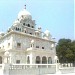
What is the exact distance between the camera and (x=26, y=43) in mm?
29969

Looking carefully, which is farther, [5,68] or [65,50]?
[65,50]

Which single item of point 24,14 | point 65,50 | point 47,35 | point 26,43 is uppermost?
point 24,14

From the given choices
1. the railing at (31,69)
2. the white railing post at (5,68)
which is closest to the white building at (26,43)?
the railing at (31,69)

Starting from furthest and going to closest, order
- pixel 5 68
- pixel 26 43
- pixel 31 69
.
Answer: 1. pixel 26 43
2. pixel 31 69
3. pixel 5 68

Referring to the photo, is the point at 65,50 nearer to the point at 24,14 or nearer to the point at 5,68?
the point at 24,14

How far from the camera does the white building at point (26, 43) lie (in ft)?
91.8

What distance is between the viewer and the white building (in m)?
28.0

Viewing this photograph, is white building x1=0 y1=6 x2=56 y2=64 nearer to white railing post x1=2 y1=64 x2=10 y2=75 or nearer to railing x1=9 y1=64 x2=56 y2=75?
railing x1=9 y1=64 x2=56 y2=75

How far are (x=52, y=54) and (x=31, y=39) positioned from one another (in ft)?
15.7

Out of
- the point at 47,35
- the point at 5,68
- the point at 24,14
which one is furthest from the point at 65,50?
the point at 5,68

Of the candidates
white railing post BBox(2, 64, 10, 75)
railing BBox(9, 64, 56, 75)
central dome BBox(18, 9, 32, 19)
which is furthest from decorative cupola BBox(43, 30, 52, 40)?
white railing post BBox(2, 64, 10, 75)

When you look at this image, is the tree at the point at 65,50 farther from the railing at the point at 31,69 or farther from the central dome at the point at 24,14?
the railing at the point at 31,69

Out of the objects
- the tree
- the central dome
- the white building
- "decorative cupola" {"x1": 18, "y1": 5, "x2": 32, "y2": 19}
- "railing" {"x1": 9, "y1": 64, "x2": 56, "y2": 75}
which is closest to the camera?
"railing" {"x1": 9, "y1": 64, "x2": 56, "y2": 75}

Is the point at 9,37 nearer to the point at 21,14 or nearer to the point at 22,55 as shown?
the point at 22,55
